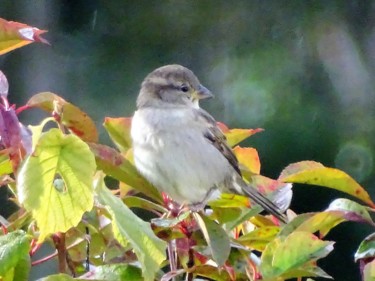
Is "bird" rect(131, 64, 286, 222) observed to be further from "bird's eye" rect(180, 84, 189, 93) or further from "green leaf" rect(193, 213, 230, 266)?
"green leaf" rect(193, 213, 230, 266)

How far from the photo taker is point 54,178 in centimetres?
78

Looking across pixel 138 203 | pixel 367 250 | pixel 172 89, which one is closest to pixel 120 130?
pixel 138 203

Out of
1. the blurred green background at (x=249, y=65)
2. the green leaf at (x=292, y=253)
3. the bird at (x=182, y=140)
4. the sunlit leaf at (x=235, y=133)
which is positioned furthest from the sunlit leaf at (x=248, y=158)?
the blurred green background at (x=249, y=65)

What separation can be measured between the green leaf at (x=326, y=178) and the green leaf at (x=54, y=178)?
315mm

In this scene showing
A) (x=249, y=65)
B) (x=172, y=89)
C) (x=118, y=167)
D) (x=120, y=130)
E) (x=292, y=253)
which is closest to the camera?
(x=292, y=253)

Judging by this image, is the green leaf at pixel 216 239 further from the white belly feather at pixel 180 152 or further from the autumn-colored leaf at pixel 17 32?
the white belly feather at pixel 180 152

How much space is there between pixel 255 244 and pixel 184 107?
1.13 meters

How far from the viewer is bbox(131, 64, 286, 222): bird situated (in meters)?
1.88

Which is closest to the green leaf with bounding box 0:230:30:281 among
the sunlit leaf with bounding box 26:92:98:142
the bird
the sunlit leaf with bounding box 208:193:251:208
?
the sunlit leaf with bounding box 26:92:98:142

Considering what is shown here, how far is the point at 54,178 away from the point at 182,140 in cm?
118

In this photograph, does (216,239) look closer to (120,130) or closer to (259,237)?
(259,237)

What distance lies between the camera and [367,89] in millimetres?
3863

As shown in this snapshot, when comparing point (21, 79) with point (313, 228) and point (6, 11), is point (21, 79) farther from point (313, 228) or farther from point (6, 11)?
point (313, 228)

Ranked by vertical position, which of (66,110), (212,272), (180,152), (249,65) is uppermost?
(66,110)
